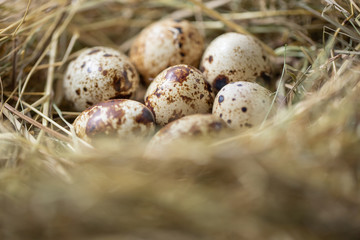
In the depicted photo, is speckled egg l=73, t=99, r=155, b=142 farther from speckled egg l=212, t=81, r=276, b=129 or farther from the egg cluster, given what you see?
speckled egg l=212, t=81, r=276, b=129

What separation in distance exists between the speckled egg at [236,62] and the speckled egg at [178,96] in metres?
0.12

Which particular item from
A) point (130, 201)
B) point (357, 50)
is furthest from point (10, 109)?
point (357, 50)

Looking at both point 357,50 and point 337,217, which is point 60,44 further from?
point 337,217

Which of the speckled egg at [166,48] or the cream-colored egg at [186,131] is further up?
the speckled egg at [166,48]

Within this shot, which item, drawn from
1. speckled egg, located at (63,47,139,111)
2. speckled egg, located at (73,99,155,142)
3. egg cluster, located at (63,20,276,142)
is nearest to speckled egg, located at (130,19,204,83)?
egg cluster, located at (63,20,276,142)

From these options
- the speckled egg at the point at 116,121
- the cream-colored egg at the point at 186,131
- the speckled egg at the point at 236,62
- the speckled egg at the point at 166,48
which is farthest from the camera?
the speckled egg at the point at 166,48

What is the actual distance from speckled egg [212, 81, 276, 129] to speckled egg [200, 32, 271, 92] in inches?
7.2


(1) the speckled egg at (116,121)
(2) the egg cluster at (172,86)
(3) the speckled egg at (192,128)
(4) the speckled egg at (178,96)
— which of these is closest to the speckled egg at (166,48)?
(2) the egg cluster at (172,86)

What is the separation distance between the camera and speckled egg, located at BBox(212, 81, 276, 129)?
1.40 meters

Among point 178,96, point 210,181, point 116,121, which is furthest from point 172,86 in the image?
point 210,181

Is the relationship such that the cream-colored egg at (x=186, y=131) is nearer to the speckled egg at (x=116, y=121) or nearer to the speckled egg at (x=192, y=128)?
the speckled egg at (x=192, y=128)

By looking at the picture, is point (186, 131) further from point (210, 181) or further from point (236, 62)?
point (236, 62)

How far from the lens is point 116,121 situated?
4.57 ft

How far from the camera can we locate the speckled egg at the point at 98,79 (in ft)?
5.40
